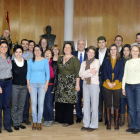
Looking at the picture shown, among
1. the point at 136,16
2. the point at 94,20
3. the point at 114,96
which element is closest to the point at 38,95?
the point at 114,96

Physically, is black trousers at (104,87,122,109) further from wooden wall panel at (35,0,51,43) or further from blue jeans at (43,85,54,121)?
wooden wall panel at (35,0,51,43)

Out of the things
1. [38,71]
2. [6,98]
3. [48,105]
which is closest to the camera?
[6,98]

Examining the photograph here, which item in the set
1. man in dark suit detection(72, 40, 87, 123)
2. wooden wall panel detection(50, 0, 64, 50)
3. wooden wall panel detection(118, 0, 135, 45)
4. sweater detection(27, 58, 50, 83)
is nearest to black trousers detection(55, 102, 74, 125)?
man in dark suit detection(72, 40, 87, 123)

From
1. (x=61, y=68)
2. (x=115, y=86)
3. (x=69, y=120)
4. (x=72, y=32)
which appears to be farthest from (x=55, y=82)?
(x=72, y=32)

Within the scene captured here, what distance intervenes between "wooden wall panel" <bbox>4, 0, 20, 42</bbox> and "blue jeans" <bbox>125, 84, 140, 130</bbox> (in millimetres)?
4935

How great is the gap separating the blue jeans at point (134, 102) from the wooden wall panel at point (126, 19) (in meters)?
3.97

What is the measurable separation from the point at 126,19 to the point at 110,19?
Answer: 0.57m

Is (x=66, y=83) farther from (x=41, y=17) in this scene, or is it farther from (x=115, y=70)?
(x=41, y=17)

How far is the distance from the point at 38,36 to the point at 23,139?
15.3ft

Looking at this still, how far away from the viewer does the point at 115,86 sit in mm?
3350

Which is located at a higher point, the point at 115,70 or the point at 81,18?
the point at 81,18

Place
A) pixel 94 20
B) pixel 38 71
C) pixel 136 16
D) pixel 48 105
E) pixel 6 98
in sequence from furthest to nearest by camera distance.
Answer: pixel 94 20
pixel 136 16
pixel 48 105
pixel 38 71
pixel 6 98

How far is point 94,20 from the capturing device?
6.92m

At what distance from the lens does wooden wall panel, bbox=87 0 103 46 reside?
6879mm
